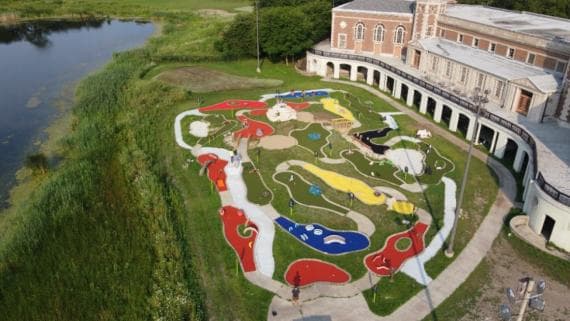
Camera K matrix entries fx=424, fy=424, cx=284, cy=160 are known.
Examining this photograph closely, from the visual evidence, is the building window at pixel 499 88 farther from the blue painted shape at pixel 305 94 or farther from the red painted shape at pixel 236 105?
the red painted shape at pixel 236 105

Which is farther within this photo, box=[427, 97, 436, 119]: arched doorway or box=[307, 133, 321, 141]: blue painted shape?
box=[427, 97, 436, 119]: arched doorway

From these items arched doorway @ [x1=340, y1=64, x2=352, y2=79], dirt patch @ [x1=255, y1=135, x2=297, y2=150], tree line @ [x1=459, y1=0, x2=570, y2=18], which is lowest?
dirt patch @ [x1=255, y1=135, x2=297, y2=150]

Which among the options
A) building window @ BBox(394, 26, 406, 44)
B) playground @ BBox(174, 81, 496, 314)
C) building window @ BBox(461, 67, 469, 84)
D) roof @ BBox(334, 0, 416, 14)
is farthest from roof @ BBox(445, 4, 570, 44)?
playground @ BBox(174, 81, 496, 314)

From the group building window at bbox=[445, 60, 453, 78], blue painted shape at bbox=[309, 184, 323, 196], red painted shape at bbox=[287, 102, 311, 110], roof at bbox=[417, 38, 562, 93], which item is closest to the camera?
blue painted shape at bbox=[309, 184, 323, 196]

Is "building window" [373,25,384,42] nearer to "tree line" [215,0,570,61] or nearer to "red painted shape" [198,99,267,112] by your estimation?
"tree line" [215,0,570,61]

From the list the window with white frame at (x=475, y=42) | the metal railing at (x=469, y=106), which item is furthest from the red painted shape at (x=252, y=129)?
the window with white frame at (x=475, y=42)

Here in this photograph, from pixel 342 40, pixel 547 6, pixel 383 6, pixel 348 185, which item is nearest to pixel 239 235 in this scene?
pixel 348 185
